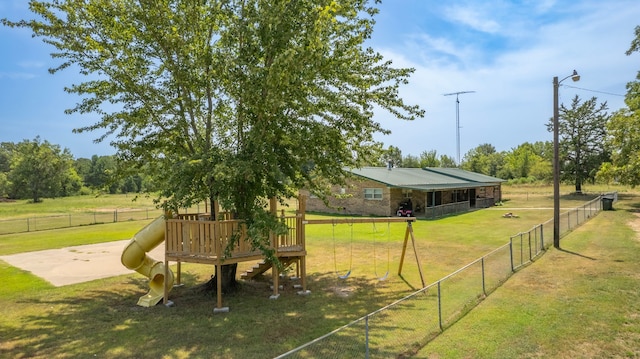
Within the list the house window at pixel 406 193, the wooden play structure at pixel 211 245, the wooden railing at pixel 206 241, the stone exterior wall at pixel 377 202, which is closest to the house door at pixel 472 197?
the stone exterior wall at pixel 377 202

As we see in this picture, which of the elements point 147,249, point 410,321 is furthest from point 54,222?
point 410,321

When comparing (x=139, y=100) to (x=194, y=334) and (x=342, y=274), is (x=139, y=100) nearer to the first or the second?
(x=194, y=334)

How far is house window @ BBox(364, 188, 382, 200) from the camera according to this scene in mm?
32906

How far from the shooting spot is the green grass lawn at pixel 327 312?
7559 millimetres

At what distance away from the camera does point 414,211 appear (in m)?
33.7

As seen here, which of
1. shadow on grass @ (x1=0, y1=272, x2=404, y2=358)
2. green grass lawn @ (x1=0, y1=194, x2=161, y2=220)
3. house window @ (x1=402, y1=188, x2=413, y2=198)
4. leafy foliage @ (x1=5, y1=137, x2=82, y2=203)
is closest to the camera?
shadow on grass @ (x1=0, y1=272, x2=404, y2=358)

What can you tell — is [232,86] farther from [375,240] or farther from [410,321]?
[375,240]

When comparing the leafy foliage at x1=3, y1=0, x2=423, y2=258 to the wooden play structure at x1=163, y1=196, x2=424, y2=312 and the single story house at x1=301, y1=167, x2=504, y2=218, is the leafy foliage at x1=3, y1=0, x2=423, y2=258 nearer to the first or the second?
the wooden play structure at x1=163, y1=196, x2=424, y2=312

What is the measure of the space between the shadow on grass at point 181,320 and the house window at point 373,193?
2020 cm

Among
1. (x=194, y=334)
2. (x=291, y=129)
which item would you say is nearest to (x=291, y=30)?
(x=291, y=129)

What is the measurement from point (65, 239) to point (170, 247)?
16.9 meters

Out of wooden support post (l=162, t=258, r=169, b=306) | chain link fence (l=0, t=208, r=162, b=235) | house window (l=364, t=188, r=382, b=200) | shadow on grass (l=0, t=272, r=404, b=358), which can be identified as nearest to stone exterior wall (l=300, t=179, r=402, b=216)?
house window (l=364, t=188, r=382, b=200)

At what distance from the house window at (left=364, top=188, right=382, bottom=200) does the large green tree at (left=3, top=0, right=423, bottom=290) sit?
20877mm

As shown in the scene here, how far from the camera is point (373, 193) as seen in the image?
33.2 meters
